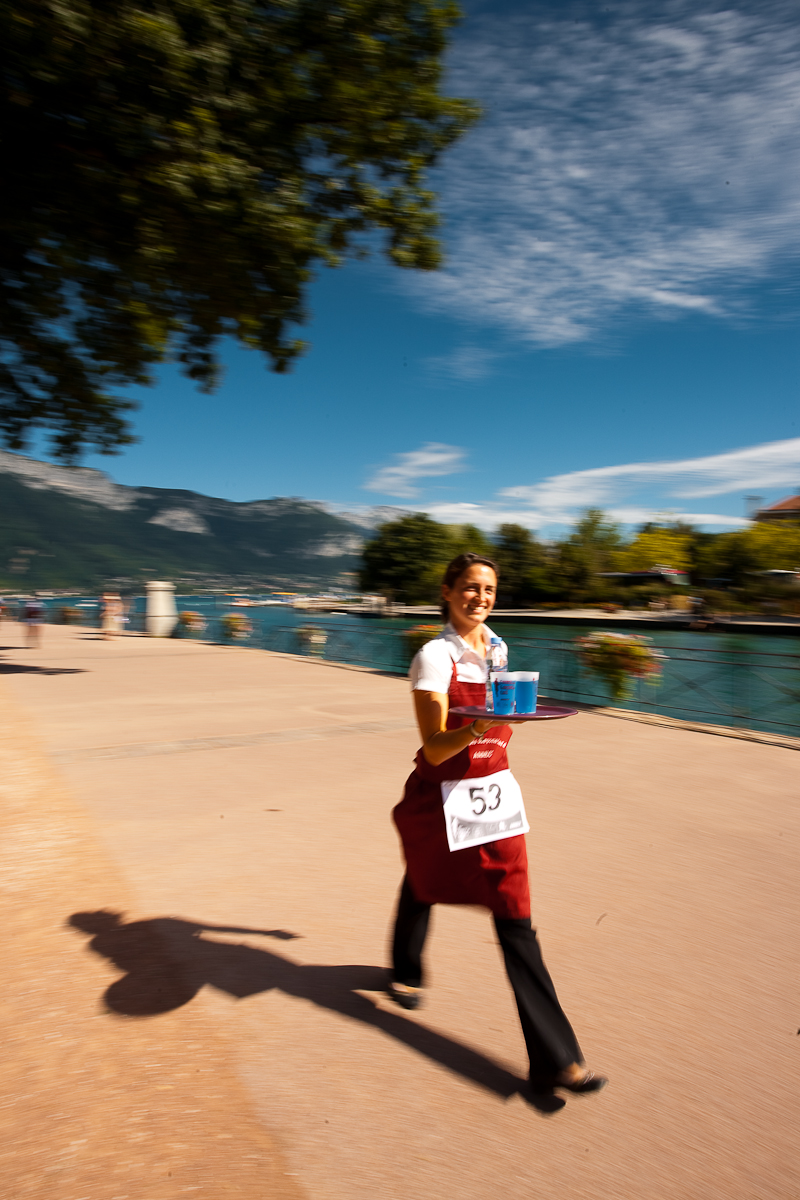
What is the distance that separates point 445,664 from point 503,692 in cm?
22

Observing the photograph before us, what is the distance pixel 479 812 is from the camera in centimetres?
259

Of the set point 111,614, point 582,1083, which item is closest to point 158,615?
point 111,614

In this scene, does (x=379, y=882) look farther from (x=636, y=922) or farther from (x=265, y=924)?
(x=636, y=922)

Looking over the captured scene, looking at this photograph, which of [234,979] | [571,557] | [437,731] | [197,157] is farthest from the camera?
[571,557]

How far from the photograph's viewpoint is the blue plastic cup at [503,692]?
245cm

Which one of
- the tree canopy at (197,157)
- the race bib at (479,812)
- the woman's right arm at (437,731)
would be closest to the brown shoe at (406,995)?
the race bib at (479,812)

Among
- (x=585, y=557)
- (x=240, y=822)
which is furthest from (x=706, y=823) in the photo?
(x=585, y=557)

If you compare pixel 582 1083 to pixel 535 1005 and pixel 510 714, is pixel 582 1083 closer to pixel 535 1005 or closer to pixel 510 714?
pixel 535 1005

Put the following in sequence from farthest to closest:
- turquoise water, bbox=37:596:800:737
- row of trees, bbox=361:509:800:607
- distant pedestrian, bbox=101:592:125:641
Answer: row of trees, bbox=361:509:800:607 → distant pedestrian, bbox=101:592:125:641 → turquoise water, bbox=37:596:800:737

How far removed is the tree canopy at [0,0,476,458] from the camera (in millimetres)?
7012

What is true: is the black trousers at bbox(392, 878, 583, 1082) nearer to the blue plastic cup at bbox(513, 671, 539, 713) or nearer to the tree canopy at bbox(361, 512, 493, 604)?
the blue plastic cup at bbox(513, 671, 539, 713)

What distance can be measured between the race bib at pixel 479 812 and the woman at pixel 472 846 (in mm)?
18

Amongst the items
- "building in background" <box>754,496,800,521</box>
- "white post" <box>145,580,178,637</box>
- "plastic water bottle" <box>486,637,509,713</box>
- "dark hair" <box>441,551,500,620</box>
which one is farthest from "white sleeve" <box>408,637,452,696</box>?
"building in background" <box>754,496,800,521</box>

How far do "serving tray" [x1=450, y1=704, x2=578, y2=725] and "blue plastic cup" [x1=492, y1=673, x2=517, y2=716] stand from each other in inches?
1.5
